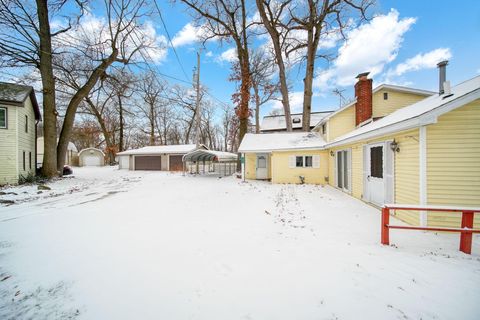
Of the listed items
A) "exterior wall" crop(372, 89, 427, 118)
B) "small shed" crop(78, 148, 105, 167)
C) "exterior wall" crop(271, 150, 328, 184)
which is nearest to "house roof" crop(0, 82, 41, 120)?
"exterior wall" crop(271, 150, 328, 184)

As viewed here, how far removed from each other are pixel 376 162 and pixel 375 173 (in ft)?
1.28

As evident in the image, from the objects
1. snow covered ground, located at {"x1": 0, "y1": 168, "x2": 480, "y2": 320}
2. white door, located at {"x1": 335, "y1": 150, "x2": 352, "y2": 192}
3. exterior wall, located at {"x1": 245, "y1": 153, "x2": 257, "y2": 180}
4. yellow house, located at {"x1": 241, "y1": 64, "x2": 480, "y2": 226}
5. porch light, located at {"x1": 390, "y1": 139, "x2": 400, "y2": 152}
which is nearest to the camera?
snow covered ground, located at {"x1": 0, "y1": 168, "x2": 480, "y2": 320}

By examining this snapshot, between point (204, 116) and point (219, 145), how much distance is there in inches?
431

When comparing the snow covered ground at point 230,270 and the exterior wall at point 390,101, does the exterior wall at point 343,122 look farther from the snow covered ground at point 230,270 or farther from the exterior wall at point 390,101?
the snow covered ground at point 230,270

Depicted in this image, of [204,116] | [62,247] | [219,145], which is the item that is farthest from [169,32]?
[219,145]

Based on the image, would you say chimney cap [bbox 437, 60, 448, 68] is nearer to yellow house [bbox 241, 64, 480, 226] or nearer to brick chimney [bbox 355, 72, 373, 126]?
yellow house [bbox 241, 64, 480, 226]

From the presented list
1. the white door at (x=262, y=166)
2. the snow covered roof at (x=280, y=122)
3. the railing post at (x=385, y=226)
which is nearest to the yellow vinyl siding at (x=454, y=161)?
the railing post at (x=385, y=226)

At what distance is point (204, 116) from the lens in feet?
125

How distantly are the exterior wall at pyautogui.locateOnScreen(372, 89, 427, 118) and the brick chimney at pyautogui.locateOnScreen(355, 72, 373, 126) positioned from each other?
464mm

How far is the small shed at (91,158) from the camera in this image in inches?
1242

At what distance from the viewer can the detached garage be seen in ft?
79.8

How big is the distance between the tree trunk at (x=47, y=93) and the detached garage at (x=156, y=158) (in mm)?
11368

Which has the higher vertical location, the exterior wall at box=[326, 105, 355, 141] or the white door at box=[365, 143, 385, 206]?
the exterior wall at box=[326, 105, 355, 141]

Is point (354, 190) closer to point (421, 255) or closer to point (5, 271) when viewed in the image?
point (421, 255)
